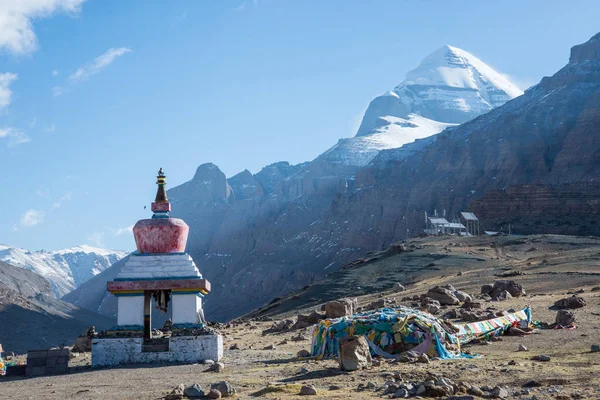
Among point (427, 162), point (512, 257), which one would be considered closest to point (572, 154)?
point (427, 162)

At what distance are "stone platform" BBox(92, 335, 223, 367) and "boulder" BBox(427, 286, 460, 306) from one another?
39.1 ft

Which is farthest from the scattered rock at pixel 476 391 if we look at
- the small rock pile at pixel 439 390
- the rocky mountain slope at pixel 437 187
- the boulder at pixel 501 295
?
the rocky mountain slope at pixel 437 187

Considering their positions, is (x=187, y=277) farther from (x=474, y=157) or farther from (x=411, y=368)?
(x=474, y=157)

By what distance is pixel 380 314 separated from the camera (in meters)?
Answer: 19.2

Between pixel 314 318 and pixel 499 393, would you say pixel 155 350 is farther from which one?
pixel 499 393

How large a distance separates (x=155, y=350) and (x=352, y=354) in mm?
8364

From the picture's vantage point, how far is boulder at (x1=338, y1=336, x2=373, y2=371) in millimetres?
15523

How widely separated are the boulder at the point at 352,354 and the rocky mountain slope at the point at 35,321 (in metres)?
71.1

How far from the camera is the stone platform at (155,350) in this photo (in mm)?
21984

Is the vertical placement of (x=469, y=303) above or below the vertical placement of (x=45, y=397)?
above

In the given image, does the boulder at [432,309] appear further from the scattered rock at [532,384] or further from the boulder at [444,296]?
the scattered rock at [532,384]

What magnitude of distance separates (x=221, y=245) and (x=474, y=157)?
66.0 metres

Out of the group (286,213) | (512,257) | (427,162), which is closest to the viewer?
(512,257)

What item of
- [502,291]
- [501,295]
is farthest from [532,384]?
[502,291]
